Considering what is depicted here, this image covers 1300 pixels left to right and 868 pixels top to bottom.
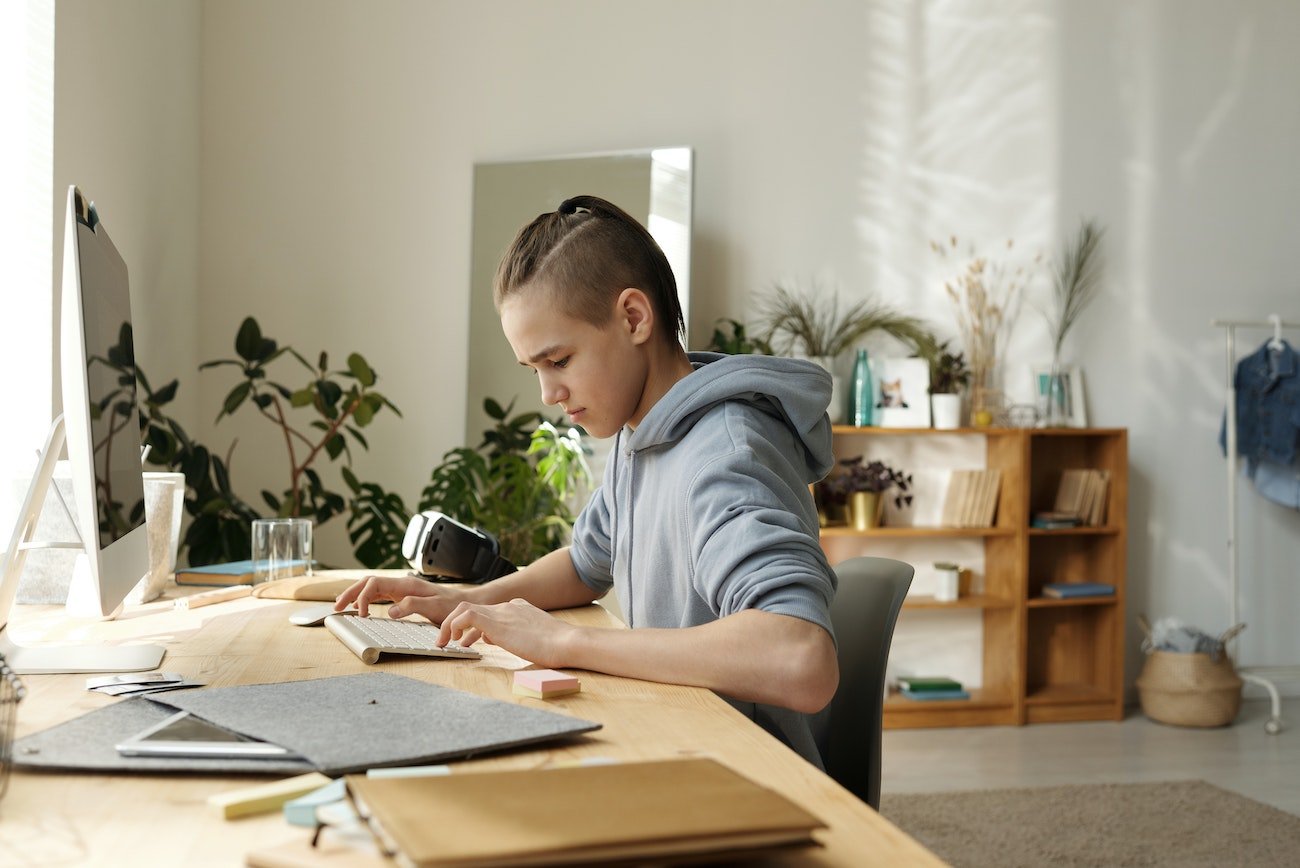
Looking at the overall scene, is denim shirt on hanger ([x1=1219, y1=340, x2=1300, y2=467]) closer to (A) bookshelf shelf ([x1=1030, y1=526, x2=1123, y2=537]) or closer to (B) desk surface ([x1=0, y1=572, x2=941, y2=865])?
(A) bookshelf shelf ([x1=1030, y1=526, x2=1123, y2=537])

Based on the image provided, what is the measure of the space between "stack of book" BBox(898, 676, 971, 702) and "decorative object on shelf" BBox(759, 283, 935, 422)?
1.04m

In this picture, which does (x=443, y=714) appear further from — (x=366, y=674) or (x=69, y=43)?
(x=69, y=43)

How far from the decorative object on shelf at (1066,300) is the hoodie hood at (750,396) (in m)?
3.30

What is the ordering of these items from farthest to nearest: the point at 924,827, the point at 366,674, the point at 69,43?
the point at 924,827 < the point at 69,43 < the point at 366,674

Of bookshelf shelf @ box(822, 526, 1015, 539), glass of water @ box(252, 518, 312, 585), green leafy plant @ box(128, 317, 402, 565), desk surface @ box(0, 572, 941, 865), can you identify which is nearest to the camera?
desk surface @ box(0, 572, 941, 865)

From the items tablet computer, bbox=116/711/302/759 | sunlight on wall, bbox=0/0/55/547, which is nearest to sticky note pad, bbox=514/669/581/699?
tablet computer, bbox=116/711/302/759

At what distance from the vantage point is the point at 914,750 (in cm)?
392

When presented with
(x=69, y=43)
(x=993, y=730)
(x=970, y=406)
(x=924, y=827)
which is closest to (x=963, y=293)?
(x=970, y=406)

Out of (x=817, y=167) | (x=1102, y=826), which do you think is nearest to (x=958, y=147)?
(x=817, y=167)

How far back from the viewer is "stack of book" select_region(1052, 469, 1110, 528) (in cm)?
441

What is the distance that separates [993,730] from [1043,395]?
1.30 metres

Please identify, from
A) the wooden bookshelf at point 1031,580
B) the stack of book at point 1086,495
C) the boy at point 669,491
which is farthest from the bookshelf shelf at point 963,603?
the boy at point 669,491

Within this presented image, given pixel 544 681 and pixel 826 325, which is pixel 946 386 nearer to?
pixel 826 325

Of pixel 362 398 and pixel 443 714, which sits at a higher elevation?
pixel 362 398
